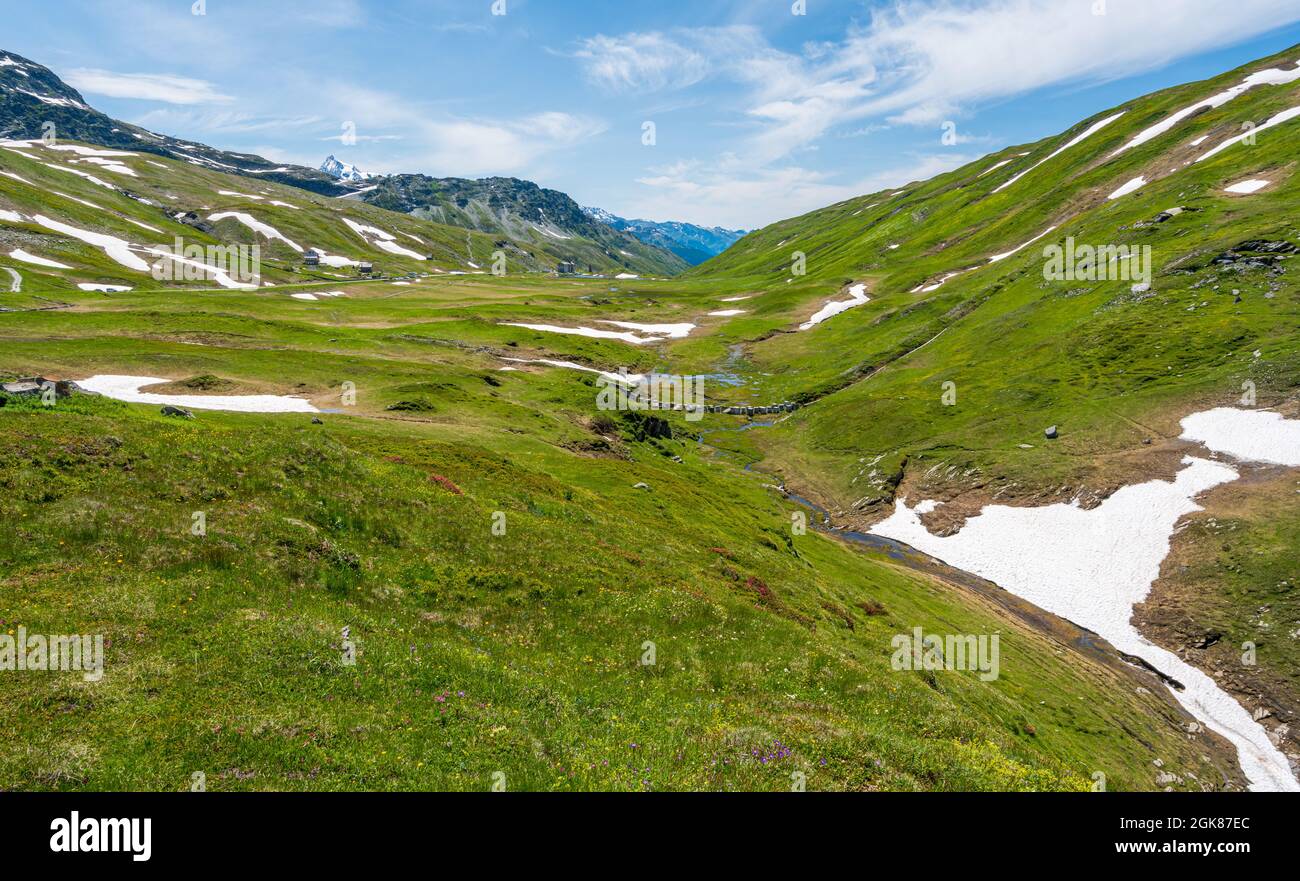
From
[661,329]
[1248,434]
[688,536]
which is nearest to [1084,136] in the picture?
[661,329]

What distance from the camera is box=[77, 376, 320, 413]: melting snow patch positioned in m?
52.7

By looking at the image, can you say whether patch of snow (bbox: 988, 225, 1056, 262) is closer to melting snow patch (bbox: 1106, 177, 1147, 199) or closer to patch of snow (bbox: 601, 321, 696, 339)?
melting snow patch (bbox: 1106, 177, 1147, 199)

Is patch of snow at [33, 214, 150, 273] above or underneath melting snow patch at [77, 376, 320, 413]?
above

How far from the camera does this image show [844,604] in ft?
137

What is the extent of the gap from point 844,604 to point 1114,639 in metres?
27.3

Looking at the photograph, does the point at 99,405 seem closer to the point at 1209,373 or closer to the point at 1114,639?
the point at 1114,639

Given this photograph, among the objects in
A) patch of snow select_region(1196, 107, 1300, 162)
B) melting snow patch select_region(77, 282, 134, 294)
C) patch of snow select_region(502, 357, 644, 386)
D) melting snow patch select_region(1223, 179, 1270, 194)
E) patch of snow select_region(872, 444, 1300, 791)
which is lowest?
patch of snow select_region(872, 444, 1300, 791)

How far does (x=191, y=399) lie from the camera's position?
54.4 metres

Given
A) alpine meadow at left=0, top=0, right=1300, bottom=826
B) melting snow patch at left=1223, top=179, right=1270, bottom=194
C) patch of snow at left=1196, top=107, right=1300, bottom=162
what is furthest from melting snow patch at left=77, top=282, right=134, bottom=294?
patch of snow at left=1196, top=107, right=1300, bottom=162

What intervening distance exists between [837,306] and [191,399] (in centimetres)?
15268

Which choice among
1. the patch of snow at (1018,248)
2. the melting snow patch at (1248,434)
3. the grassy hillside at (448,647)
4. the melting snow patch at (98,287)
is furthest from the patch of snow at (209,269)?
the melting snow patch at (1248,434)

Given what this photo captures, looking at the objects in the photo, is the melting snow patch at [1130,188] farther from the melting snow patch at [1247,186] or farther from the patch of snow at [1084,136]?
the patch of snow at [1084,136]

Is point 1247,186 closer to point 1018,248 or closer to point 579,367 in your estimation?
point 1018,248

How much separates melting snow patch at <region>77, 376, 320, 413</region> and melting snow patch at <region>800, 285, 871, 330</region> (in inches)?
5125
